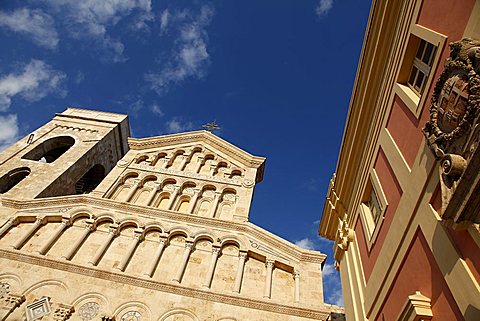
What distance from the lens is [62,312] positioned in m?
10.5

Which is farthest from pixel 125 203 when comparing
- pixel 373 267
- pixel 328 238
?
pixel 373 267

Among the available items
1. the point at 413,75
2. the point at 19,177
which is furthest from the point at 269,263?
the point at 19,177

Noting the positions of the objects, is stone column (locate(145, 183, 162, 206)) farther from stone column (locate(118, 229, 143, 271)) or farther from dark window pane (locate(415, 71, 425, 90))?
dark window pane (locate(415, 71, 425, 90))

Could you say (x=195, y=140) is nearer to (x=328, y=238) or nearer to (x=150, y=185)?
(x=150, y=185)

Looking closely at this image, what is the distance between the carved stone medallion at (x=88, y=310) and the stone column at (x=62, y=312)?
327 mm

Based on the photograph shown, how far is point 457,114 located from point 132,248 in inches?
489

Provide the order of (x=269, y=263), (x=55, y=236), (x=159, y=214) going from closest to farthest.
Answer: (x=269, y=263), (x=55, y=236), (x=159, y=214)

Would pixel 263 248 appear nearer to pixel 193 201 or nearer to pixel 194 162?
pixel 193 201

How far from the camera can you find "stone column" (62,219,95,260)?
41.2ft

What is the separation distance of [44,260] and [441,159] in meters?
13.5

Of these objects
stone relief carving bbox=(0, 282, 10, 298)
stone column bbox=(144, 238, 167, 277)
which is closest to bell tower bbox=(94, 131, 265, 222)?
stone column bbox=(144, 238, 167, 277)

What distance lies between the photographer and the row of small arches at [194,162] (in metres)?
18.8

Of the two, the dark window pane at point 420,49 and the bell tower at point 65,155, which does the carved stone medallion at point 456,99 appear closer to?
the dark window pane at point 420,49

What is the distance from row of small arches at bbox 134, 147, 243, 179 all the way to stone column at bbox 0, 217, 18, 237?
22.1 feet
